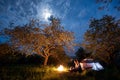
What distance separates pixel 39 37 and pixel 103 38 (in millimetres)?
12636

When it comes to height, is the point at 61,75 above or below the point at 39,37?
below

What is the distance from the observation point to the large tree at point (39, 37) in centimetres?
3547

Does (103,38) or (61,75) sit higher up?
(103,38)

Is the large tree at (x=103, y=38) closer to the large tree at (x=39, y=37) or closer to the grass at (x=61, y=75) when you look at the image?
the large tree at (x=39, y=37)

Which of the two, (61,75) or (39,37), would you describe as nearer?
(61,75)

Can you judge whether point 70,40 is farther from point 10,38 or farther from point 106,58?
point 10,38

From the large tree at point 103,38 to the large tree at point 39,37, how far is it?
14.3ft

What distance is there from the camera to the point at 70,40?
36156 mm

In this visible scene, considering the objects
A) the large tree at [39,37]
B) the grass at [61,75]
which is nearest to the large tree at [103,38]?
the large tree at [39,37]

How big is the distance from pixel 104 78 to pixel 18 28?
2332 centimetres

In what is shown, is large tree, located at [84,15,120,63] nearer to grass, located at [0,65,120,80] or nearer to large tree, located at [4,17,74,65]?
large tree, located at [4,17,74,65]

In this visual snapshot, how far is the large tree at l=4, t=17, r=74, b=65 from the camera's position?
35.5 metres

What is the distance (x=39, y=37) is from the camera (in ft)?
116

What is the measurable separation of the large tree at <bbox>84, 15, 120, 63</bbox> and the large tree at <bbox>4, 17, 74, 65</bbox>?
172 inches
